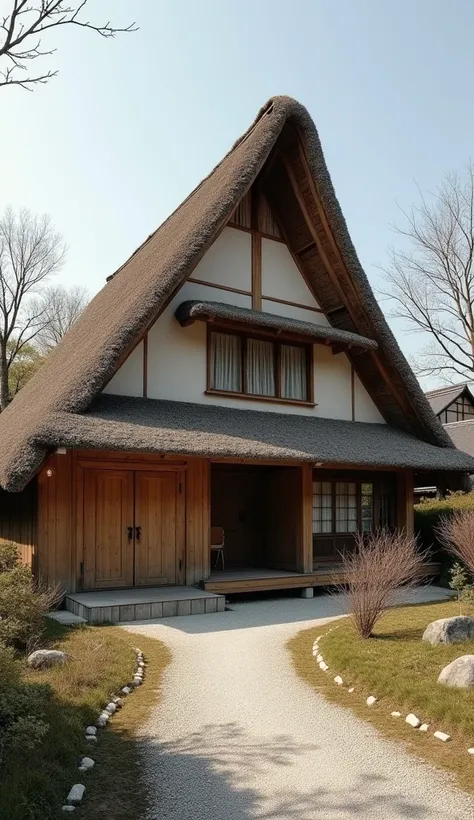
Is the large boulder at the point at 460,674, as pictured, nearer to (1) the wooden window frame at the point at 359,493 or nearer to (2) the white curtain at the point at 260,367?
(1) the wooden window frame at the point at 359,493

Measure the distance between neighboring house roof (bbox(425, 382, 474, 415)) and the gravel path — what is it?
36137mm

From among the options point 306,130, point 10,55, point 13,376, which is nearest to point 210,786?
point 10,55

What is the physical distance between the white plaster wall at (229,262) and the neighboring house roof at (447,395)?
29.0 meters

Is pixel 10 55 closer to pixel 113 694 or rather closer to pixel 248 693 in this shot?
pixel 113 694

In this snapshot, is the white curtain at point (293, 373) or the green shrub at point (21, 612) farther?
the white curtain at point (293, 373)

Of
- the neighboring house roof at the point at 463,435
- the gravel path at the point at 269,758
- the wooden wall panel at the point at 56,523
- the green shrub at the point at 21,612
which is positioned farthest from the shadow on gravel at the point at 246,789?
the neighboring house roof at the point at 463,435

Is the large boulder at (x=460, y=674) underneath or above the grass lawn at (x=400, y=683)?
above

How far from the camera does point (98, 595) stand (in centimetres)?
1071

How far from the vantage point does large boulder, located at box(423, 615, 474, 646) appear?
24.8ft

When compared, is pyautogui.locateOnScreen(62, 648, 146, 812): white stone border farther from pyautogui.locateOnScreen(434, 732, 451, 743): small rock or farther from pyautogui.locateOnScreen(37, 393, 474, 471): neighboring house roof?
pyautogui.locateOnScreen(37, 393, 474, 471): neighboring house roof

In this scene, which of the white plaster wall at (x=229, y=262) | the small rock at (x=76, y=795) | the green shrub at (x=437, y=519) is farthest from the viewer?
the green shrub at (x=437, y=519)

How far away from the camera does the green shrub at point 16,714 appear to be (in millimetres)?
4406

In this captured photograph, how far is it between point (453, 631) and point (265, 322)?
7226 millimetres

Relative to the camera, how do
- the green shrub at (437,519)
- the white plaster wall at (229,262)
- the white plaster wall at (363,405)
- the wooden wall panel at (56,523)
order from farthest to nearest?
the white plaster wall at (363,405)
the green shrub at (437,519)
the white plaster wall at (229,262)
the wooden wall panel at (56,523)
